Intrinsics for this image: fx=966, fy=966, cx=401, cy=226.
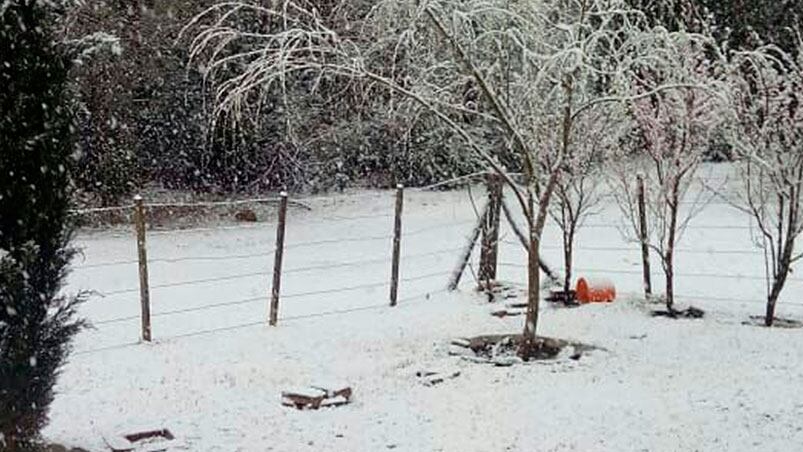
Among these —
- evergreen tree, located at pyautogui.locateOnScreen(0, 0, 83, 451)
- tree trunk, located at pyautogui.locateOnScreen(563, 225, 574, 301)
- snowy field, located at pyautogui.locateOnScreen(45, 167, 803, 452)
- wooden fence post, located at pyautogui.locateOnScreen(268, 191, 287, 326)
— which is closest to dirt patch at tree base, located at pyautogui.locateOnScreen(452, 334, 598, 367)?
snowy field, located at pyautogui.locateOnScreen(45, 167, 803, 452)

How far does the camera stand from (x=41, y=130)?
4.20m

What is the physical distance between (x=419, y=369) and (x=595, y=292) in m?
2.52

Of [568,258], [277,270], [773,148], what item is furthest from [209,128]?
[773,148]

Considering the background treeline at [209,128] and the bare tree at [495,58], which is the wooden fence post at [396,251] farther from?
the background treeline at [209,128]

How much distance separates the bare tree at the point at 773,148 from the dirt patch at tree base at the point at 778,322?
2.3 inches

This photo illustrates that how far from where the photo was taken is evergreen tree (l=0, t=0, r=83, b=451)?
411cm

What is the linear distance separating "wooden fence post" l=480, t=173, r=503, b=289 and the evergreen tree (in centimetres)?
484

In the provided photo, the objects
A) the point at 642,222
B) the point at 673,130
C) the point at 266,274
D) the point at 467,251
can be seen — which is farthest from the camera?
the point at 266,274

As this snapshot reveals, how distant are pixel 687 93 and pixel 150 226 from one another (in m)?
8.60

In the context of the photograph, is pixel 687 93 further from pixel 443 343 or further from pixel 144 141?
pixel 144 141

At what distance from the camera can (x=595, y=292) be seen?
A: 26.8 ft

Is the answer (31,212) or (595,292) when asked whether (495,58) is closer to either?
(595,292)

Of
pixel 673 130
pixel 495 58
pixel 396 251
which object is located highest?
pixel 495 58

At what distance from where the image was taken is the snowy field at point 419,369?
4.95 meters
